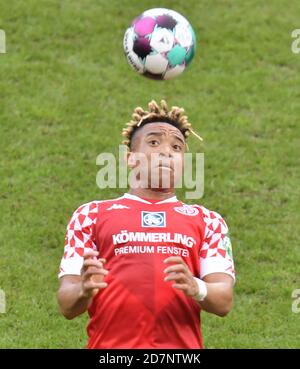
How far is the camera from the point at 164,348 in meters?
6.16

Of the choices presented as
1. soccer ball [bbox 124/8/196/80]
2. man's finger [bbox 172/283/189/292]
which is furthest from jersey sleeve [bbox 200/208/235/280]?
soccer ball [bbox 124/8/196/80]

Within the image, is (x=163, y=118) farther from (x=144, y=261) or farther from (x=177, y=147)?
(x=144, y=261)

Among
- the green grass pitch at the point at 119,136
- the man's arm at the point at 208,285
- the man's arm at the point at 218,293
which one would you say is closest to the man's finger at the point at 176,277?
the man's arm at the point at 208,285

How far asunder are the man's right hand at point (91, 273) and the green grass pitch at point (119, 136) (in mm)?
3123

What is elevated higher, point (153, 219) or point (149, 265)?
point (153, 219)

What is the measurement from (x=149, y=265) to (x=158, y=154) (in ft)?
2.64

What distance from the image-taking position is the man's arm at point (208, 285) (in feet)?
19.2

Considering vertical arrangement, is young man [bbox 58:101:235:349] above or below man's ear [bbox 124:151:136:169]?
below

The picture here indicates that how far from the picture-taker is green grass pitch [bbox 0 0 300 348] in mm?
9578

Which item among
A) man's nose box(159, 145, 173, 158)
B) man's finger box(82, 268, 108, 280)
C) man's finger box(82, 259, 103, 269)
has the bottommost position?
man's finger box(82, 268, 108, 280)

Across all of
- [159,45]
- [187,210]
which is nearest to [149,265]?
[187,210]

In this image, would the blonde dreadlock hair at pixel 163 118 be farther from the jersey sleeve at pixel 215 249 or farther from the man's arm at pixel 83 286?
the man's arm at pixel 83 286

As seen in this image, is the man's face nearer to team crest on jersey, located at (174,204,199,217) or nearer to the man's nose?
the man's nose

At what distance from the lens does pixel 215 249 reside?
6516mm
